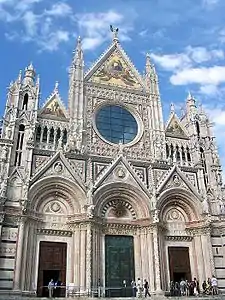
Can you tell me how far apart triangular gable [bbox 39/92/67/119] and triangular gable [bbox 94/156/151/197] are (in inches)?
181

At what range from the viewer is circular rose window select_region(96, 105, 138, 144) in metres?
22.7

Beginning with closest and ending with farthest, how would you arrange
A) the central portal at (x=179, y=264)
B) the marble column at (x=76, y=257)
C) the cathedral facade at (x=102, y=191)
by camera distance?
the marble column at (x=76, y=257)
the cathedral facade at (x=102, y=191)
the central portal at (x=179, y=264)

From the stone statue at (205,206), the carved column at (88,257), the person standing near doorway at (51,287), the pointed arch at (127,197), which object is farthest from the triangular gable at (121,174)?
the person standing near doorway at (51,287)

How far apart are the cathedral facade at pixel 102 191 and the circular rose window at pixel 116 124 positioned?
7 cm

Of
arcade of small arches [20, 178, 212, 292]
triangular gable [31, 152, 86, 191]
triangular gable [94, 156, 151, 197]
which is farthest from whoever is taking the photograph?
triangular gable [94, 156, 151, 197]

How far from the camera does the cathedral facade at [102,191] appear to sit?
1742 cm

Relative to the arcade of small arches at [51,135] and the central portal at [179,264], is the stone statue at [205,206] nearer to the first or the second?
the central portal at [179,264]

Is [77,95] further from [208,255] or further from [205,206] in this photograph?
[208,255]

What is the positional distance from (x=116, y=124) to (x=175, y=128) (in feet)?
14.2

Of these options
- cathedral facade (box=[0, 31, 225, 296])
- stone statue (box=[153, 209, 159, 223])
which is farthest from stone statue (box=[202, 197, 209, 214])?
stone statue (box=[153, 209, 159, 223])

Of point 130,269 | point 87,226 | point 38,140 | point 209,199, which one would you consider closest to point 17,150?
point 38,140

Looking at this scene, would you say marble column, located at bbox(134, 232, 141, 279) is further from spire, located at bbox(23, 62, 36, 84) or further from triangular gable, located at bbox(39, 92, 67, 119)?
spire, located at bbox(23, 62, 36, 84)

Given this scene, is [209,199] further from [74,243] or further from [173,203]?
[74,243]

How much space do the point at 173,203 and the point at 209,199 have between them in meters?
2.40
